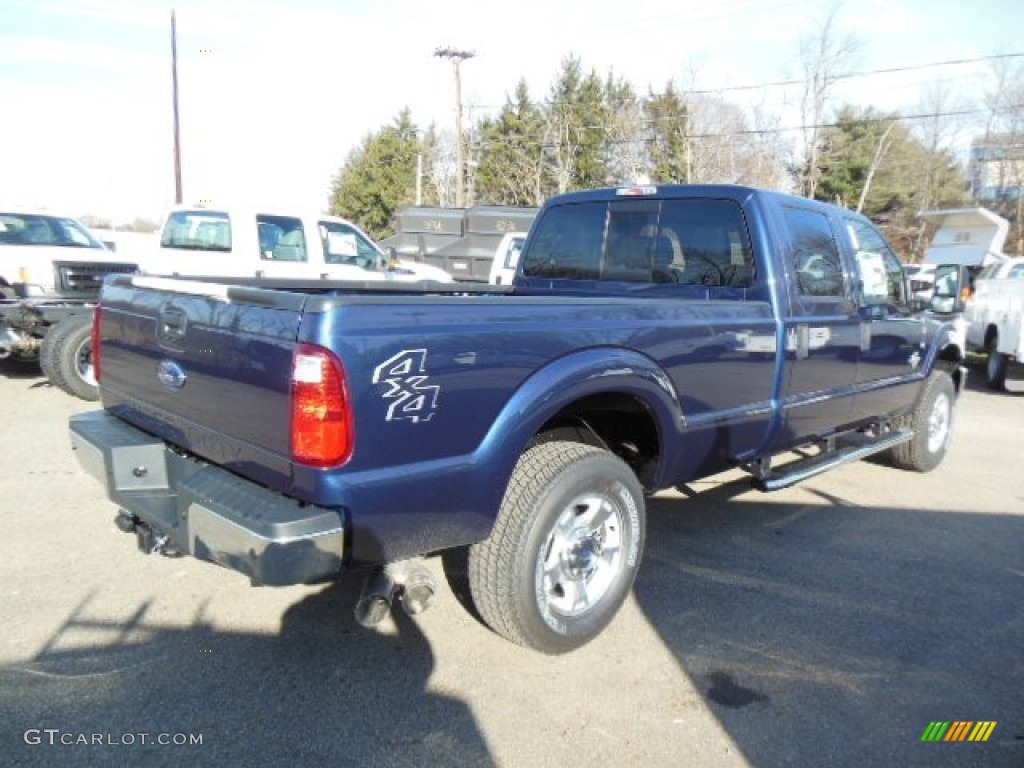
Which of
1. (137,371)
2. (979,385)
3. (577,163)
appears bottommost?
(979,385)

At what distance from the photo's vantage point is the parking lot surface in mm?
2484

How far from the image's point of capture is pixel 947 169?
41.0m

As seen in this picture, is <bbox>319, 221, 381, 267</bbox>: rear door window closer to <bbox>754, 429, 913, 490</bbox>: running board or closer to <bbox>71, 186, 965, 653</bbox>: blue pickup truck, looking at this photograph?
<bbox>71, 186, 965, 653</bbox>: blue pickup truck

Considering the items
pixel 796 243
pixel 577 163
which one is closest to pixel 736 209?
pixel 796 243

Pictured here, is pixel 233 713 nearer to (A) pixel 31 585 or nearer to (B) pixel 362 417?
(B) pixel 362 417

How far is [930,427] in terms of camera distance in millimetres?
5863

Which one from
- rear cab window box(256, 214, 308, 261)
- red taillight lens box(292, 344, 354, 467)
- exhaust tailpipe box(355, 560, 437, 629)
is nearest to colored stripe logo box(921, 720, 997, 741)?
exhaust tailpipe box(355, 560, 437, 629)

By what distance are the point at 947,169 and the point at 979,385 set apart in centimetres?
3622

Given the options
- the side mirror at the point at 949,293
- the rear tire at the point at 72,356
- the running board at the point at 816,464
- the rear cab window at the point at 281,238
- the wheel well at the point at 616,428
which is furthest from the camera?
the rear cab window at the point at 281,238

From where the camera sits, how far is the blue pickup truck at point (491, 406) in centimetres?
230

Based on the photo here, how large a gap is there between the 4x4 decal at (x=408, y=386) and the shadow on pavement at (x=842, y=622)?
61.1 inches

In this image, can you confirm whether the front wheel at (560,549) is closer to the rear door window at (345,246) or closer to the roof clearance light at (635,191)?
the roof clearance light at (635,191)

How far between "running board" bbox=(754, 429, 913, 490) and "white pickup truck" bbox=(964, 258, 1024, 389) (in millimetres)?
5690

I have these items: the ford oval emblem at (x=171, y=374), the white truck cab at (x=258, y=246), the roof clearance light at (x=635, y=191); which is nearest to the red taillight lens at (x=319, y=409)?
the ford oval emblem at (x=171, y=374)
